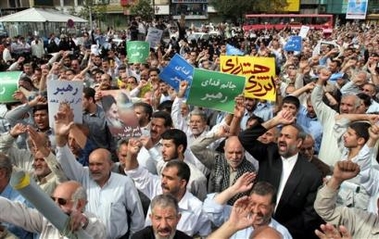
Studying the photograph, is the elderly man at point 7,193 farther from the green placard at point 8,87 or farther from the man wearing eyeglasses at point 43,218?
the green placard at point 8,87

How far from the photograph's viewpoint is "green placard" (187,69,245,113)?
483cm

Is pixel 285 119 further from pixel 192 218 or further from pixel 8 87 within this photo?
pixel 8 87

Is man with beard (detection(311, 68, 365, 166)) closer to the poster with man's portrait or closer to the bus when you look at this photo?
the poster with man's portrait

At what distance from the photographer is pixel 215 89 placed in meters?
4.93

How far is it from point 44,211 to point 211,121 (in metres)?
4.79

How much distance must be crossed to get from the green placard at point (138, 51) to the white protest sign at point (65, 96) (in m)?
5.00

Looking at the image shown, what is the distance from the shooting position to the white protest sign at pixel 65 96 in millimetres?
4605

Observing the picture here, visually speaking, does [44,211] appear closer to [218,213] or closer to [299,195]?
[218,213]

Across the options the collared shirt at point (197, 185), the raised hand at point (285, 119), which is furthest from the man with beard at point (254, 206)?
the raised hand at point (285, 119)

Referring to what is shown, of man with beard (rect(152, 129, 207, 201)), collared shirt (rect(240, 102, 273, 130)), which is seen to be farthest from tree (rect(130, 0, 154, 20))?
man with beard (rect(152, 129, 207, 201))

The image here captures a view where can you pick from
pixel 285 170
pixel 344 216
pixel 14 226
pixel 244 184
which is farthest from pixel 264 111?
pixel 14 226

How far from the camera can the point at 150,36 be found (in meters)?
12.2

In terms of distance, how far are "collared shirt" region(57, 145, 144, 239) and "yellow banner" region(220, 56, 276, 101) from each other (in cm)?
228

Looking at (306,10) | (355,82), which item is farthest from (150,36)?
(306,10)
